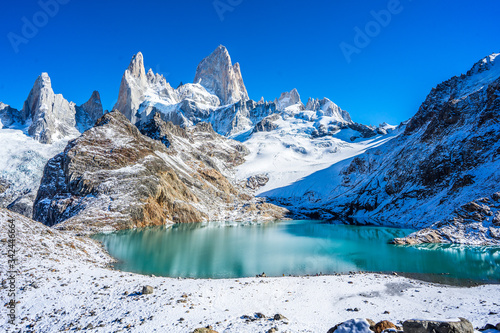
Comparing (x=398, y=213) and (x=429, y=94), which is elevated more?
(x=429, y=94)

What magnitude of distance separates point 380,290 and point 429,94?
7789 inches

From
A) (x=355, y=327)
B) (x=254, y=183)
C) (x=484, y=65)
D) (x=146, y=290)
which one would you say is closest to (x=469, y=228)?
(x=355, y=327)

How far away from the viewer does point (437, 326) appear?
8.67 meters

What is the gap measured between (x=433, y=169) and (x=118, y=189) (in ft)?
359

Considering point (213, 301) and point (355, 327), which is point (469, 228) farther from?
point (355, 327)

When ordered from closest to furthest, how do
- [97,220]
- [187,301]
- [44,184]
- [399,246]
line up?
[187,301]
[399,246]
[97,220]
[44,184]

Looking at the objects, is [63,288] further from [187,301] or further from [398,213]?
[398,213]

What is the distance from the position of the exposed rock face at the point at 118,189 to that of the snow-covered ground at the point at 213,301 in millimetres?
47639

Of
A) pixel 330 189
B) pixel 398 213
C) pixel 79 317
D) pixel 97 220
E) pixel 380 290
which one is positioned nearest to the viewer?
pixel 79 317

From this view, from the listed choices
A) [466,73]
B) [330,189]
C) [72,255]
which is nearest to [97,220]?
[72,255]

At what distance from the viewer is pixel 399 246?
51.3 metres

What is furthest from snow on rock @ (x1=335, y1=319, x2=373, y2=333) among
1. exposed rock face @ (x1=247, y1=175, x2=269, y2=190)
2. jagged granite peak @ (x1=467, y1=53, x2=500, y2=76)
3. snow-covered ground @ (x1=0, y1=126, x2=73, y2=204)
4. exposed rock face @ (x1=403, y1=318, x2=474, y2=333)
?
jagged granite peak @ (x1=467, y1=53, x2=500, y2=76)

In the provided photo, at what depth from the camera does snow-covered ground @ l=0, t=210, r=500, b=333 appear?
1490 centimetres

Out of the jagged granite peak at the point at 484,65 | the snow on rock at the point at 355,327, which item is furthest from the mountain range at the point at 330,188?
the snow on rock at the point at 355,327
